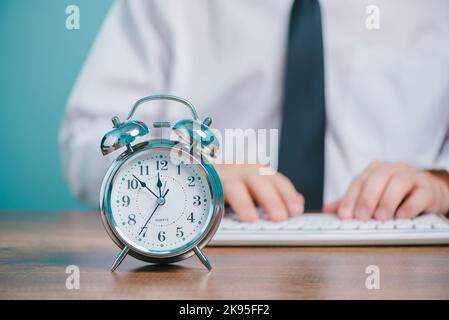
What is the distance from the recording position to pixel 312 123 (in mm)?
1378

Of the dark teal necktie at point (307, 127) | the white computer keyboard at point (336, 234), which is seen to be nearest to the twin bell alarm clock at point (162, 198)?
the white computer keyboard at point (336, 234)

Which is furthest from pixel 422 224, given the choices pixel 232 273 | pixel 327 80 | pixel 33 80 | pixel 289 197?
pixel 33 80

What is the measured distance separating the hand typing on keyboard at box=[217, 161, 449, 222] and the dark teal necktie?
21 cm

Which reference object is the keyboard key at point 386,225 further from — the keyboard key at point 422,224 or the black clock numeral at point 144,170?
the black clock numeral at point 144,170

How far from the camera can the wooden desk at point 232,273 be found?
0.65 m

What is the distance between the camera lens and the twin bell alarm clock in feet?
2.52

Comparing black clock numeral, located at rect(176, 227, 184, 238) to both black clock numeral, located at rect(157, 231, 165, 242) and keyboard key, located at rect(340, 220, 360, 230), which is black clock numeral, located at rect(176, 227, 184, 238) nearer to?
black clock numeral, located at rect(157, 231, 165, 242)

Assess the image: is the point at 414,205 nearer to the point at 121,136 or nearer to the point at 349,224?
the point at 349,224

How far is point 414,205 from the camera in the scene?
3.49ft

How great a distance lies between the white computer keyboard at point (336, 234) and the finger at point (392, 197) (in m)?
0.06

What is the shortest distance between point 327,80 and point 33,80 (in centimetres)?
75

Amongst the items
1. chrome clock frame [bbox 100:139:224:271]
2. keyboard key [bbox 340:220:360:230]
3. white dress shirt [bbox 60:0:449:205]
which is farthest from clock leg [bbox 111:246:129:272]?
white dress shirt [bbox 60:0:449:205]
